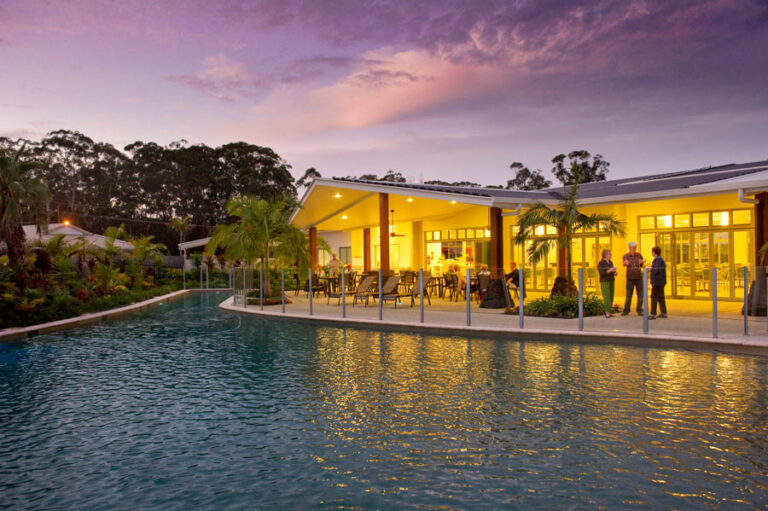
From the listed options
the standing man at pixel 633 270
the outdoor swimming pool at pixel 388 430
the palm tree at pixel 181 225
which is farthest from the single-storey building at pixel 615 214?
the palm tree at pixel 181 225

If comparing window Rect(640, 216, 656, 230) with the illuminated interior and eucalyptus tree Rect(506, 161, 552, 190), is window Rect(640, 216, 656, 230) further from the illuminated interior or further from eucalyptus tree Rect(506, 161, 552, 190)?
eucalyptus tree Rect(506, 161, 552, 190)

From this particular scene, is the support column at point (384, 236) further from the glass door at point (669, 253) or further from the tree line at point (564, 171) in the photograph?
the tree line at point (564, 171)

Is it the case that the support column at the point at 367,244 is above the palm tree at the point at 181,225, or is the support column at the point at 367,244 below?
below

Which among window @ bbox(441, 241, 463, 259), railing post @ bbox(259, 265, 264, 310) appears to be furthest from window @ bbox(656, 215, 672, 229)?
railing post @ bbox(259, 265, 264, 310)

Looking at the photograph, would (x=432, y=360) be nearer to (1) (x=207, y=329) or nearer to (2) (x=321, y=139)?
(1) (x=207, y=329)

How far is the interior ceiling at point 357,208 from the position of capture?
64.5 ft

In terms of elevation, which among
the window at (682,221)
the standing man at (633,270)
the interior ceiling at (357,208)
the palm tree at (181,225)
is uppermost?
the palm tree at (181,225)

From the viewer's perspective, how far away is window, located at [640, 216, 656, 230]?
1681 cm

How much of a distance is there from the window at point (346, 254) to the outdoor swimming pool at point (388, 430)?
22.7 m

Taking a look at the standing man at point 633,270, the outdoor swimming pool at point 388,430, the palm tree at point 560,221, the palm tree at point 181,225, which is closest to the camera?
the outdoor swimming pool at point 388,430

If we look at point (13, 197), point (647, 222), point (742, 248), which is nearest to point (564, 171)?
point (647, 222)

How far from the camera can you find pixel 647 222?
1691 cm

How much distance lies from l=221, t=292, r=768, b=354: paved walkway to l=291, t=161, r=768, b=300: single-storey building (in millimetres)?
774

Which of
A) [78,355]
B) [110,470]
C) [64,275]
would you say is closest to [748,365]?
[110,470]
